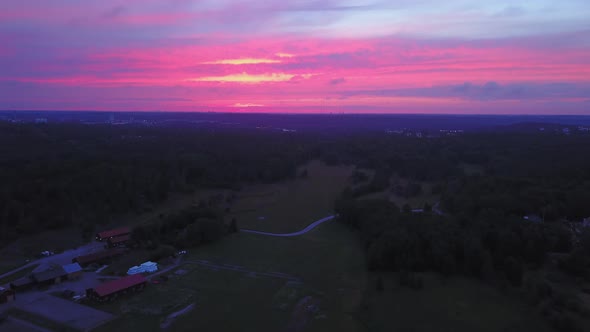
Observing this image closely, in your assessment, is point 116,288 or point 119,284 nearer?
point 116,288

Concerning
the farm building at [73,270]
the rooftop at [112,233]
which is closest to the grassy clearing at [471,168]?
the rooftop at [112,233]

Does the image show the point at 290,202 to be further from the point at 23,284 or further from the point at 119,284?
the point at 23,284

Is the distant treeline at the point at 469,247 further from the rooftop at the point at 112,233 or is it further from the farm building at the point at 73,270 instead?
the rooftop at the point at 112,233

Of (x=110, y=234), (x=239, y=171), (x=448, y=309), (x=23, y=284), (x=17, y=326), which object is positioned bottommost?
(x=17, y=326)

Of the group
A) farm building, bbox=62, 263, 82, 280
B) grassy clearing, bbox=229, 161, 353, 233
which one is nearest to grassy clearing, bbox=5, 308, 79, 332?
farm building, bbox=62, 263, 82, 280

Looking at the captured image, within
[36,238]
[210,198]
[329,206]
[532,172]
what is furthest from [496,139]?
[36,238]

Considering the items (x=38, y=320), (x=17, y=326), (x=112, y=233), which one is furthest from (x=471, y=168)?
(x=17, y=326)

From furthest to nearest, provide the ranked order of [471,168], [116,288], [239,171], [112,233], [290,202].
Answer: [471,168] → [239,171] → [290,202] → [112,233] → [116,288]
